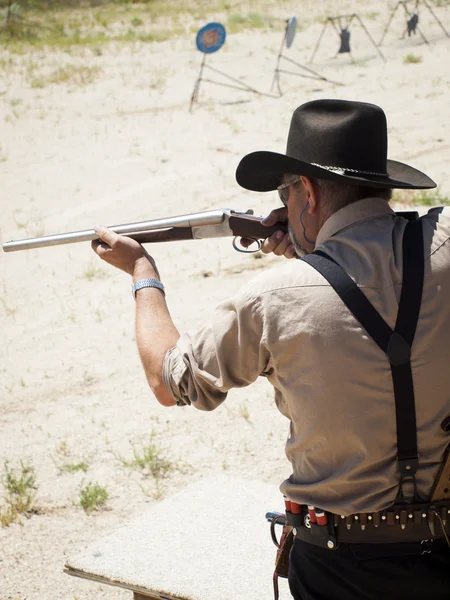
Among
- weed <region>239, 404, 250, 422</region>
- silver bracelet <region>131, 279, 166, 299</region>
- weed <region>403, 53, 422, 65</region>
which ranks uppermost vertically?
weed <region>403, 53, 422, 65</region>

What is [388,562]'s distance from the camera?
2.21 metres

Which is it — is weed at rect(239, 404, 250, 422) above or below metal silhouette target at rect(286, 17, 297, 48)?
below

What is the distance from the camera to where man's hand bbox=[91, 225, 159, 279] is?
300 cm

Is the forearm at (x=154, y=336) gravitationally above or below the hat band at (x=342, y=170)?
below

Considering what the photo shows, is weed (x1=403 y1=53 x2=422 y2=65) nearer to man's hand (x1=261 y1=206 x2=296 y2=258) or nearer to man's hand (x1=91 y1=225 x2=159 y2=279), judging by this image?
man's hand (x1=261 y1=206 x2=296 y2=258)

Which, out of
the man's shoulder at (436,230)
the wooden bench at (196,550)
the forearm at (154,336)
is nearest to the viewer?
the man's shoulder at (436,230)

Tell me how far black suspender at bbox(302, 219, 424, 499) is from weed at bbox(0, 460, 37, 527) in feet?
11.6

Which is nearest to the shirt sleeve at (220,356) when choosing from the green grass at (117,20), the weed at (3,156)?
the weed at (3,156)

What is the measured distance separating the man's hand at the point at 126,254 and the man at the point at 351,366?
0.68m

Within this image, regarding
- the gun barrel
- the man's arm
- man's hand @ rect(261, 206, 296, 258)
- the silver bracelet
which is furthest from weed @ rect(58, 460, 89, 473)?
the silver bracelet

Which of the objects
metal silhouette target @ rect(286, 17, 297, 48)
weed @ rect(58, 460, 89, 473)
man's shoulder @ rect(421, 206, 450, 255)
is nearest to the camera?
man's shoulder @ rect(421, 206, 450, 255)

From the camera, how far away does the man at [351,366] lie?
2104 mm

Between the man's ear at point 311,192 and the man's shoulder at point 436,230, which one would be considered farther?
the man's ear at point 311,192

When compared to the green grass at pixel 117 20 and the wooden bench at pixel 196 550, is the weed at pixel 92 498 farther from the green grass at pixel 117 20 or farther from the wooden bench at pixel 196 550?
the green grass at pixel 117 20
